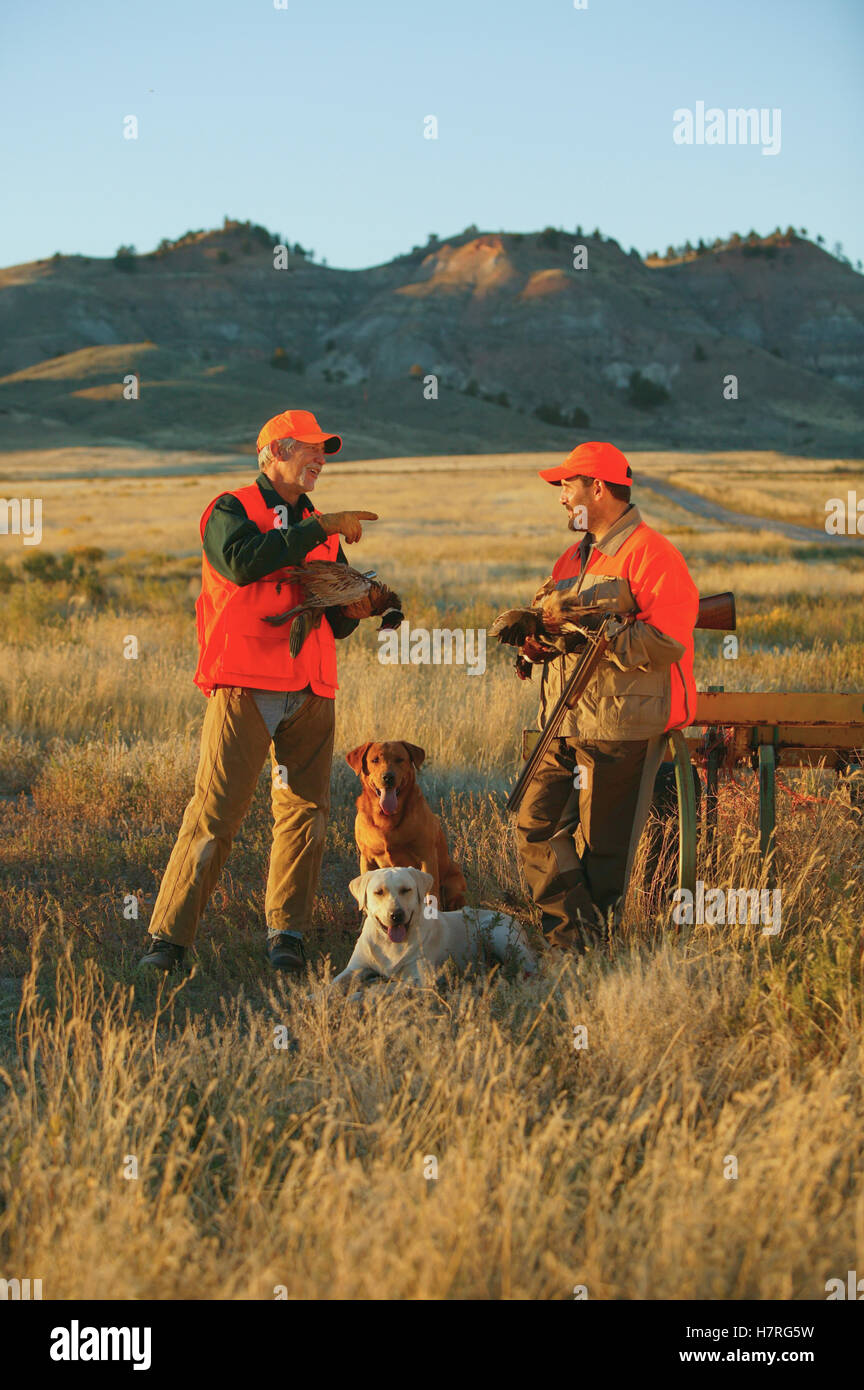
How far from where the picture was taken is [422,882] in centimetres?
521

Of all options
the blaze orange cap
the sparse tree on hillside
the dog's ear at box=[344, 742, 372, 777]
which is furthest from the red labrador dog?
the sparse tree on hillside

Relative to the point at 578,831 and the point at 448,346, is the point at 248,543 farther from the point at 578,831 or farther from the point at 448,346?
the point at 448,346

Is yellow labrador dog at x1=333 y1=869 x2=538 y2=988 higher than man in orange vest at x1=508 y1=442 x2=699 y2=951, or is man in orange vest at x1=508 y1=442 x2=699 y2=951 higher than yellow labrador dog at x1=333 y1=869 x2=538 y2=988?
man in orange vest at x1=508 y1=442 x2=699 y2=951

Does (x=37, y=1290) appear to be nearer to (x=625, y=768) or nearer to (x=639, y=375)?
(x=625, y=768)

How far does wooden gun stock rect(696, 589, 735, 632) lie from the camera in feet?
17.8

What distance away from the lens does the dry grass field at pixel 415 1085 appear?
3.00 metres

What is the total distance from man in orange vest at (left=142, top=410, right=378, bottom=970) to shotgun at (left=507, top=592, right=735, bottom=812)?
3.13ft

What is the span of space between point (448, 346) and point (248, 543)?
499ft

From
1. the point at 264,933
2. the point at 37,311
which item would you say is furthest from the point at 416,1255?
the point at 37,311

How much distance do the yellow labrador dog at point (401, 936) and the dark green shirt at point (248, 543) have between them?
1399mm

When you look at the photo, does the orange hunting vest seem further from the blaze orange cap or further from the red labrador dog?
the red labrador dog

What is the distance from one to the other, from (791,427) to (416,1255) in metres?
135

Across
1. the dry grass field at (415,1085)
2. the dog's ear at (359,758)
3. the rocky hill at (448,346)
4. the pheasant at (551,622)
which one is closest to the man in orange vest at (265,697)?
the dog's ear at (359,758)

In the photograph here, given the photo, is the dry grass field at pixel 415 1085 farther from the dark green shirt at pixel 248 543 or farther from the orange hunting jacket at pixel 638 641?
the dark green shirt at pixel 248 543
